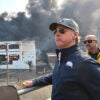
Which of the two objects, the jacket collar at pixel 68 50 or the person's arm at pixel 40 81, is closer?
the jacket collar at pixel 68 50

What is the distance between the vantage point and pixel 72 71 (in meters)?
2.62

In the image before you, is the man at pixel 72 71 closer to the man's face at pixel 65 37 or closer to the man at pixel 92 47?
the man's face at pixel 65 37

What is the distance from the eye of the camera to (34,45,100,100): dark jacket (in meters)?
2.59

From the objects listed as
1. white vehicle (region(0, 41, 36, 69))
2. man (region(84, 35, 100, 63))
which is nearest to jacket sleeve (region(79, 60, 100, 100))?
man (region(84, 35, 100, 63))

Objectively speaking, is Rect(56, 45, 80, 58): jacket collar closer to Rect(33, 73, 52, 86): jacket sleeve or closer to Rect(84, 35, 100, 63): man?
Rect(33, 73, 52, 86): jacket sleeve

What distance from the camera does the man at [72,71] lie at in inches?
102

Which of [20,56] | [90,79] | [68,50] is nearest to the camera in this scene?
[90,79]

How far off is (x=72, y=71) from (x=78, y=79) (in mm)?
76

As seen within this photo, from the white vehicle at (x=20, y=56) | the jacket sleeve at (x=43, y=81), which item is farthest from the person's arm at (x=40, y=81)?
the white vehicle at (x=20, y=56)

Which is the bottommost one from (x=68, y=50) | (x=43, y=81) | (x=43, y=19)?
(x=43, y=81)

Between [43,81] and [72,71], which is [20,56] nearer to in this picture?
[43,81]

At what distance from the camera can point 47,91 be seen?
650 cm

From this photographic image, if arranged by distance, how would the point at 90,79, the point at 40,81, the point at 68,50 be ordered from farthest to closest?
the point at 40,81 < the point at 68,50 < the point at 90,79

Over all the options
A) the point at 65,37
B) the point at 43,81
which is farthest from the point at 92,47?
the point at 65,37
